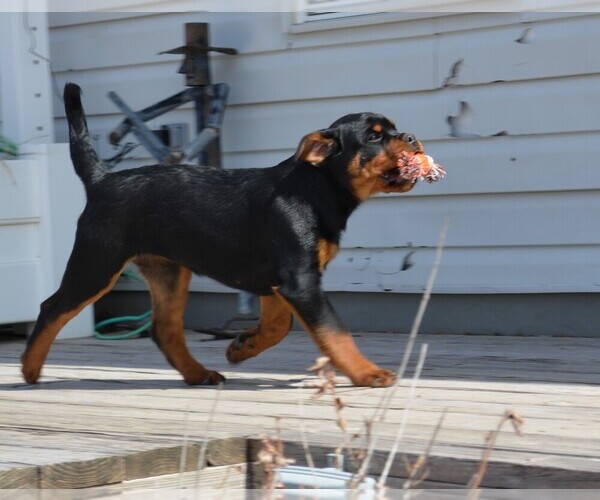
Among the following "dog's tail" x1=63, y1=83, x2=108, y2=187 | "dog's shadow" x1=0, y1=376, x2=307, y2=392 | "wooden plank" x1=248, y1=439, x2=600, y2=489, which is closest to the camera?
"wooden plank" x1=248, y1=439, x2=600, y2=489

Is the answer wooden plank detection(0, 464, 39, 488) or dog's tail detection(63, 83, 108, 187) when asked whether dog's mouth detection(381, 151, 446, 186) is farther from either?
wooden plank detection(0, 464, 39, 488)

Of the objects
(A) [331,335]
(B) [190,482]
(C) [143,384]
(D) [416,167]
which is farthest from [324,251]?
(B) [190,482]

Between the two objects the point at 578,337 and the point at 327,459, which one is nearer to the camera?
the point at 327,459

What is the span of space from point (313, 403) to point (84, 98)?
404 centimetres

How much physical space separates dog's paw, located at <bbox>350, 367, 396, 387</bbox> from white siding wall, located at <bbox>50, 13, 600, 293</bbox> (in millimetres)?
1692

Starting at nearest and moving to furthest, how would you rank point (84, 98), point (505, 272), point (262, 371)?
point (262, 371) → point (505, 272) → point (84, 98)

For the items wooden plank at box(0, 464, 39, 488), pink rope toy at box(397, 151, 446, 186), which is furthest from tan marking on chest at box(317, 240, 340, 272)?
wooden plank at box(0, 464, 39, 488)

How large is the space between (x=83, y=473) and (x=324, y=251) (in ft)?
4.74

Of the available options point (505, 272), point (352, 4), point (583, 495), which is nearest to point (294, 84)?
point (352, 4)

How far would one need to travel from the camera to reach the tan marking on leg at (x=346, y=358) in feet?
13.3

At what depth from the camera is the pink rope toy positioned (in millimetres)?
4109

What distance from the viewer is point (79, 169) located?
471 cm

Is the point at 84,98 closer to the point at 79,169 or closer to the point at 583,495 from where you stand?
the point at 79,169

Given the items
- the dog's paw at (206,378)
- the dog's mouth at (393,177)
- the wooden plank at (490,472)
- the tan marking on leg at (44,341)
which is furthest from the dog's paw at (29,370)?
the wooden plank at (490,472)
